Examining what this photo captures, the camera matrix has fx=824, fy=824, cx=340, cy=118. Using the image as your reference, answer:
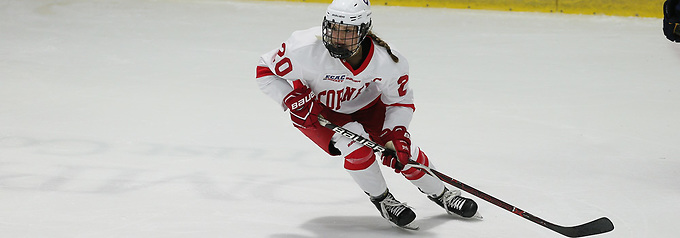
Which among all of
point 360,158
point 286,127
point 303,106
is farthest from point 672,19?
point 286,127

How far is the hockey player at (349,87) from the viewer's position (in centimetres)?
254

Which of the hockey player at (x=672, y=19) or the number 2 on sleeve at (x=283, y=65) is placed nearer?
the number 2 on sleeve at (x=283, y=65)

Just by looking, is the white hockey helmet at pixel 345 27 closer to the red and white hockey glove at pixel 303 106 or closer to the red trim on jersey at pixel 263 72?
the red and white hockey glove at pixel 303 106

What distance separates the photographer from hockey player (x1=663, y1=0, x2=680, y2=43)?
3.22 m

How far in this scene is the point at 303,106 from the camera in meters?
2.64

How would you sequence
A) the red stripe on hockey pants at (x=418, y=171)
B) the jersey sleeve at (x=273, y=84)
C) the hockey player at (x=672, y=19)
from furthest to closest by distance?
the hockey player at (x=672, y=19) → the red stripe on hockey pants at (x=418, y=171) → the jersey sleeve at (x=273, y=84)

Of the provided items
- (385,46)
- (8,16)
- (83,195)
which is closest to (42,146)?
(83,195)

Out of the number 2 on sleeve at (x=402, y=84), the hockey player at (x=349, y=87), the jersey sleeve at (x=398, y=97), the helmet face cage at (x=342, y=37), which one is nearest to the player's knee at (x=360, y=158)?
the hockey player at (x=349, y=87)

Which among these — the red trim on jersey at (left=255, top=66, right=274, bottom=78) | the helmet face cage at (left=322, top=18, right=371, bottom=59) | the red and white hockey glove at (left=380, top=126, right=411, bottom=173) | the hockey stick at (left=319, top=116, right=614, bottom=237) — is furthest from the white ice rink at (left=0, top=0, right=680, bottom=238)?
the helmet face cage at (left=322, top=18, right=371, bottom=59)

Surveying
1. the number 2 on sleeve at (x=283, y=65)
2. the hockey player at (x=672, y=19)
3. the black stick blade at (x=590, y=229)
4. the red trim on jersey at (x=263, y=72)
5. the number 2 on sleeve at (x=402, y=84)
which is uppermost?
the number 2 on sleeve at (x=283, y=65)

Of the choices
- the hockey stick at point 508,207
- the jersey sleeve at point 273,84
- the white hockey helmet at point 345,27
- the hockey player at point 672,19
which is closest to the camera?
the white hockey helmet at point 345,27

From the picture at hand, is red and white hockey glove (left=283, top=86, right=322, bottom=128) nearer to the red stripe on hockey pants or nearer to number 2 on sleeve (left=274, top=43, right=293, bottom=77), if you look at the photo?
number 2 on sleeve (left=274, top=43, right=293, bottom=77)

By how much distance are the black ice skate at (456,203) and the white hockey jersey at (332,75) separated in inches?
14.5

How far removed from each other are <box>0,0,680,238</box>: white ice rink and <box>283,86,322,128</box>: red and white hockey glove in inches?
16.1
